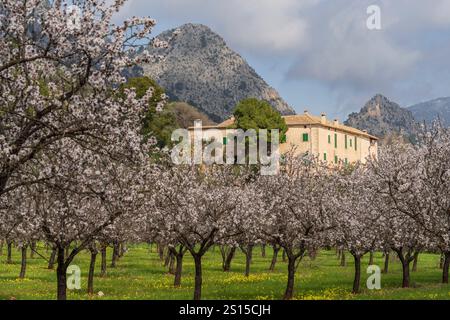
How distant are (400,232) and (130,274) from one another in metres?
A: 21.1

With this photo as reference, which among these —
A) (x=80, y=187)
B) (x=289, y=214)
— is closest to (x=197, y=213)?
(x=289, y=214)

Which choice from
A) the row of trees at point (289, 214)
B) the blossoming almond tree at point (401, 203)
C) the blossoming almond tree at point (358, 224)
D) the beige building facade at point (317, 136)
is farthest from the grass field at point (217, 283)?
the beige building facade at point (317, 136)

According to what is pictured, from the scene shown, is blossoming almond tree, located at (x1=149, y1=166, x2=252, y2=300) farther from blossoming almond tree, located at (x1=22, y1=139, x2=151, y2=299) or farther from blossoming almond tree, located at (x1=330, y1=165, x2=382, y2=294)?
blossoming almond tree, located at (x1=22, y1=139, x2=151, y2=299)

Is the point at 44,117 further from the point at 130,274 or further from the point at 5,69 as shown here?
the point at 130,274

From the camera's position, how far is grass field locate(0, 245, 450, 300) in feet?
106

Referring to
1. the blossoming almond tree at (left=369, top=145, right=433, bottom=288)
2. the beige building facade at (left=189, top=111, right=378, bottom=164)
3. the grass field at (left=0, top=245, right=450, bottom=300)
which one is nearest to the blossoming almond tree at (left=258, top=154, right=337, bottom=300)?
the grass field at (left=0, top=245, right=450, bottom=300)

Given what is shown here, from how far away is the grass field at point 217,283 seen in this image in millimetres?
32219

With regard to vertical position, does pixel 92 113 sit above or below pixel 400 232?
above

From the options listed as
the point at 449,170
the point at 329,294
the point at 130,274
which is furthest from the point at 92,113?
the point at 130,274

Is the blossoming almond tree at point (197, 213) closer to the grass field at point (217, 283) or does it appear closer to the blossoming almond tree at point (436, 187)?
the grass field at point (217, 283)

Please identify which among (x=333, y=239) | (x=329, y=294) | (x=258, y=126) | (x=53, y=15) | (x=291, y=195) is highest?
(x=258, y=126)

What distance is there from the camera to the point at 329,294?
32.5 m

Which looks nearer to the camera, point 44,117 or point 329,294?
point 44,117

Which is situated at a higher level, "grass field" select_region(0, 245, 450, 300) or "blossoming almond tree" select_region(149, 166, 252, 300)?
"blossoming almond tree" select_region(149, 166, 252, 300)
